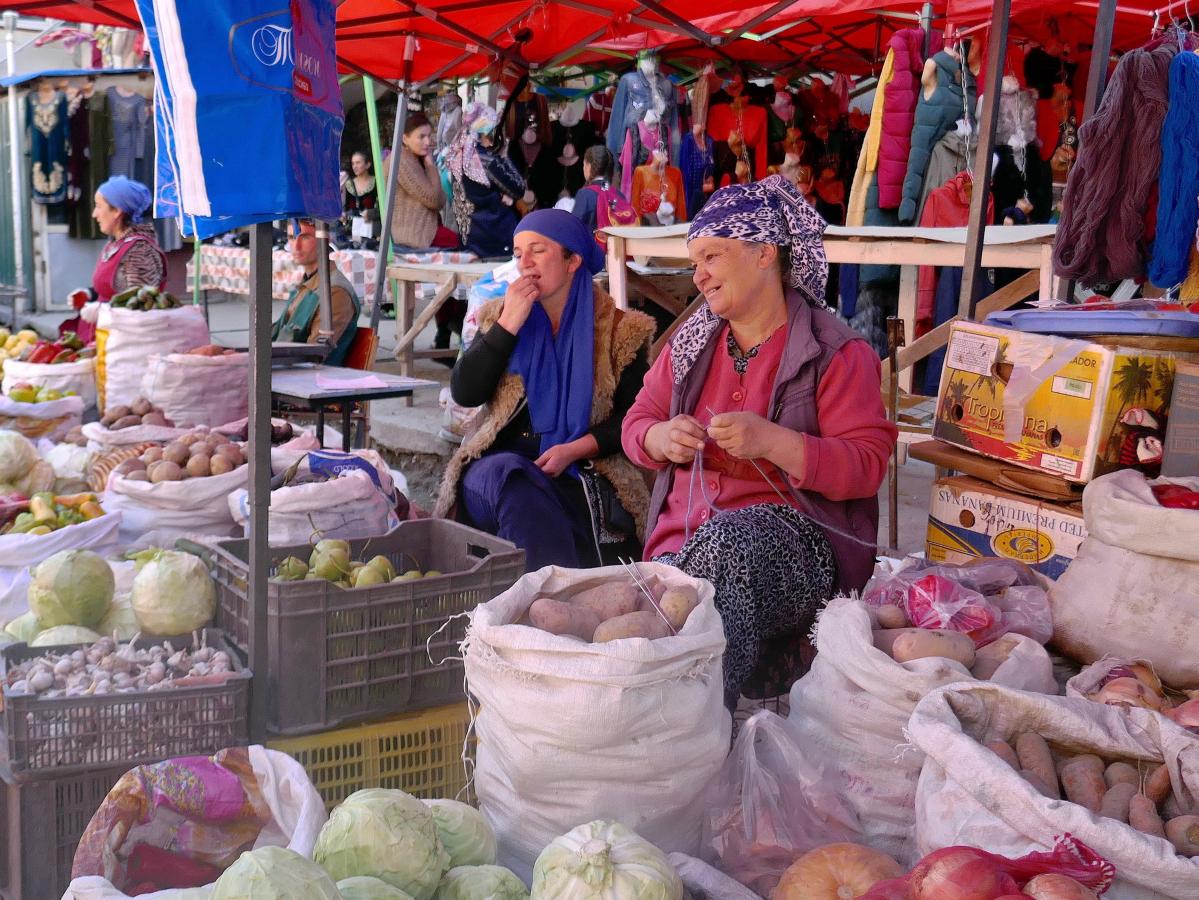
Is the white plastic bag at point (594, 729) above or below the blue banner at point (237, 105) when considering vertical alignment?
below

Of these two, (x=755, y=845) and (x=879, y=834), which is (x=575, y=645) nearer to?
(x=755, y=845)

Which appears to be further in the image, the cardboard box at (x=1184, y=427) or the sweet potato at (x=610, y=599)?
the cardboard box at (x=1184, y=427)

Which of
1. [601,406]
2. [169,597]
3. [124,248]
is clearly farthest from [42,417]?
[169,597]

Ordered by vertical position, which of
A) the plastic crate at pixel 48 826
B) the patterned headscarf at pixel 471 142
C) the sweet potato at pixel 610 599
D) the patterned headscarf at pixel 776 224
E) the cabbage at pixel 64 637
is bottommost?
the plastic crate at pixel 48 826

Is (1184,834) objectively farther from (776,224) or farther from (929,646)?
(776,224)

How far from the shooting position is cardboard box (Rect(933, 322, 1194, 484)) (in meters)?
2.96

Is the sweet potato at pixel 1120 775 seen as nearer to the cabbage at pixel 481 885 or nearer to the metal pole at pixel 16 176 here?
the cabbage at pixel 481 885

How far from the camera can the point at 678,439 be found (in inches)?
109

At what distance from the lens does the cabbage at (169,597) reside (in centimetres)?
256

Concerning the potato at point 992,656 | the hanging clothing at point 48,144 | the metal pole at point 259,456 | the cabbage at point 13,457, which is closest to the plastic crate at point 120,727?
the metal pole at point 259,456

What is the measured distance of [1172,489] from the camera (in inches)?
97.5

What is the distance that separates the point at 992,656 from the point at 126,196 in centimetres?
607

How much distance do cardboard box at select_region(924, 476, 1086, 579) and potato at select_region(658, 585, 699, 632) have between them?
1213 mm

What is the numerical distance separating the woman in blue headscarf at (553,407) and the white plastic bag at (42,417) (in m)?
2.13
